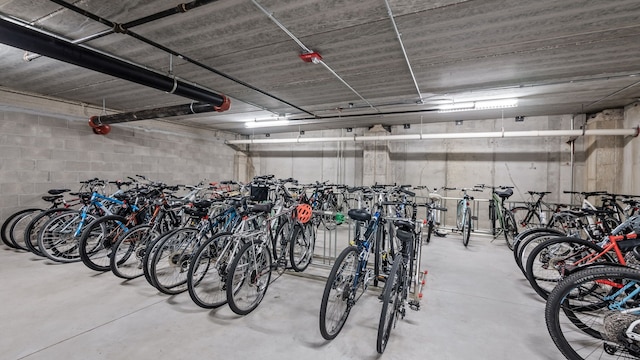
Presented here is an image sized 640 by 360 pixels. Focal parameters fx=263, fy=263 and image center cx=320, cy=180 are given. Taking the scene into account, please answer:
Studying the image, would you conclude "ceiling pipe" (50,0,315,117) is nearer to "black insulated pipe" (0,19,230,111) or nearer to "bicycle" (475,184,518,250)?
"black insulated pipe" (0,19,230,111)

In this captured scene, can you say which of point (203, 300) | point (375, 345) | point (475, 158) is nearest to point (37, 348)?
point (203, 300)

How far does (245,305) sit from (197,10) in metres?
2.49

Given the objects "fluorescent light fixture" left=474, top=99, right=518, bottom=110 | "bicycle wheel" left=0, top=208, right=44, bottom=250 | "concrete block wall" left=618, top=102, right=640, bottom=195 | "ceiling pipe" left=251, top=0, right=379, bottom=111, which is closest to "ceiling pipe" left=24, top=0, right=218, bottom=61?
"ceiling pipe" left=251, top=0, right=379, bottom=111

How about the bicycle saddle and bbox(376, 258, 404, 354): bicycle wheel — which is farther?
the bicycle saddle

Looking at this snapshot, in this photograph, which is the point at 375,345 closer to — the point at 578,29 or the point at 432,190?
the point at 578,29

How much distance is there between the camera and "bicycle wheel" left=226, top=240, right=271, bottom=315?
6.90ft

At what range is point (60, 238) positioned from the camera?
350 cm

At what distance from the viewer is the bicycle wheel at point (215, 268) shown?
2.20 m

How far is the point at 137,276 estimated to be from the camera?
2.97 m

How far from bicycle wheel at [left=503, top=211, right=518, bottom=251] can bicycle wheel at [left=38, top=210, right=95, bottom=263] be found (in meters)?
6.27

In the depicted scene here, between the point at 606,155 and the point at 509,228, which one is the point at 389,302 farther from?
the point at 606,155

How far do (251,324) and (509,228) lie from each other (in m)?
4.41

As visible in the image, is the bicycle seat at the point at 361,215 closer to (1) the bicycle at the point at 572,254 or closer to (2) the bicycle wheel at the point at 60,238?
(1) the bicycle at the point at 572,254

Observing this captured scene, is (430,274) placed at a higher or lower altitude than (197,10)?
lower
